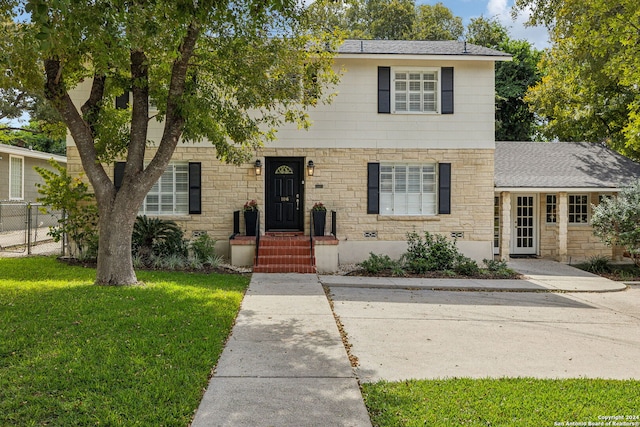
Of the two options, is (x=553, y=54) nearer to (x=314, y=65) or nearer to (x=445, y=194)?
(x=445, y=194)

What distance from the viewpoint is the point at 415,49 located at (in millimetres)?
12453

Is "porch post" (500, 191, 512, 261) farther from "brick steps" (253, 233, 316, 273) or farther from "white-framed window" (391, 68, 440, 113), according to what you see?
"brick steps" (253, 233, 316, 273)

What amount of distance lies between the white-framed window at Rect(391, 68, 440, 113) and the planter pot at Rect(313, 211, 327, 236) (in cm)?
360

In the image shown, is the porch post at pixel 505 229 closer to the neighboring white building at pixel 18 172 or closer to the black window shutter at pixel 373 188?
the black window shutter at pixel 373 188

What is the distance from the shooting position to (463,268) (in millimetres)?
10906

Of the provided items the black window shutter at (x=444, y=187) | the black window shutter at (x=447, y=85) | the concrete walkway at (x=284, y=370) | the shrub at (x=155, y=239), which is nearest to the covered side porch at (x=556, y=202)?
the black window shutter at (x=444, y=187)

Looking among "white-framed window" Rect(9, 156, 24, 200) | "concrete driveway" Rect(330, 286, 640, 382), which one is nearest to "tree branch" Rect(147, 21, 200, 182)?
"concrete driveway" Rect(330, 286, 640, 382)

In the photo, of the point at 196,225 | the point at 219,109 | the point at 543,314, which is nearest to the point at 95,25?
the point at 219,109

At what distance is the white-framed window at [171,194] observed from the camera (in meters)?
12.1

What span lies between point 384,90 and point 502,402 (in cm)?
973

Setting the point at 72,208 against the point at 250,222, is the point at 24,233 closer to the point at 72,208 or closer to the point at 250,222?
the point at 72,208

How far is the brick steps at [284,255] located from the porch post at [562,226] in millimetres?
7822

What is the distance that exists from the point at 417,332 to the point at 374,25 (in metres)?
25.1

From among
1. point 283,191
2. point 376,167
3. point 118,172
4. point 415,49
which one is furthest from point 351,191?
point 118,172
